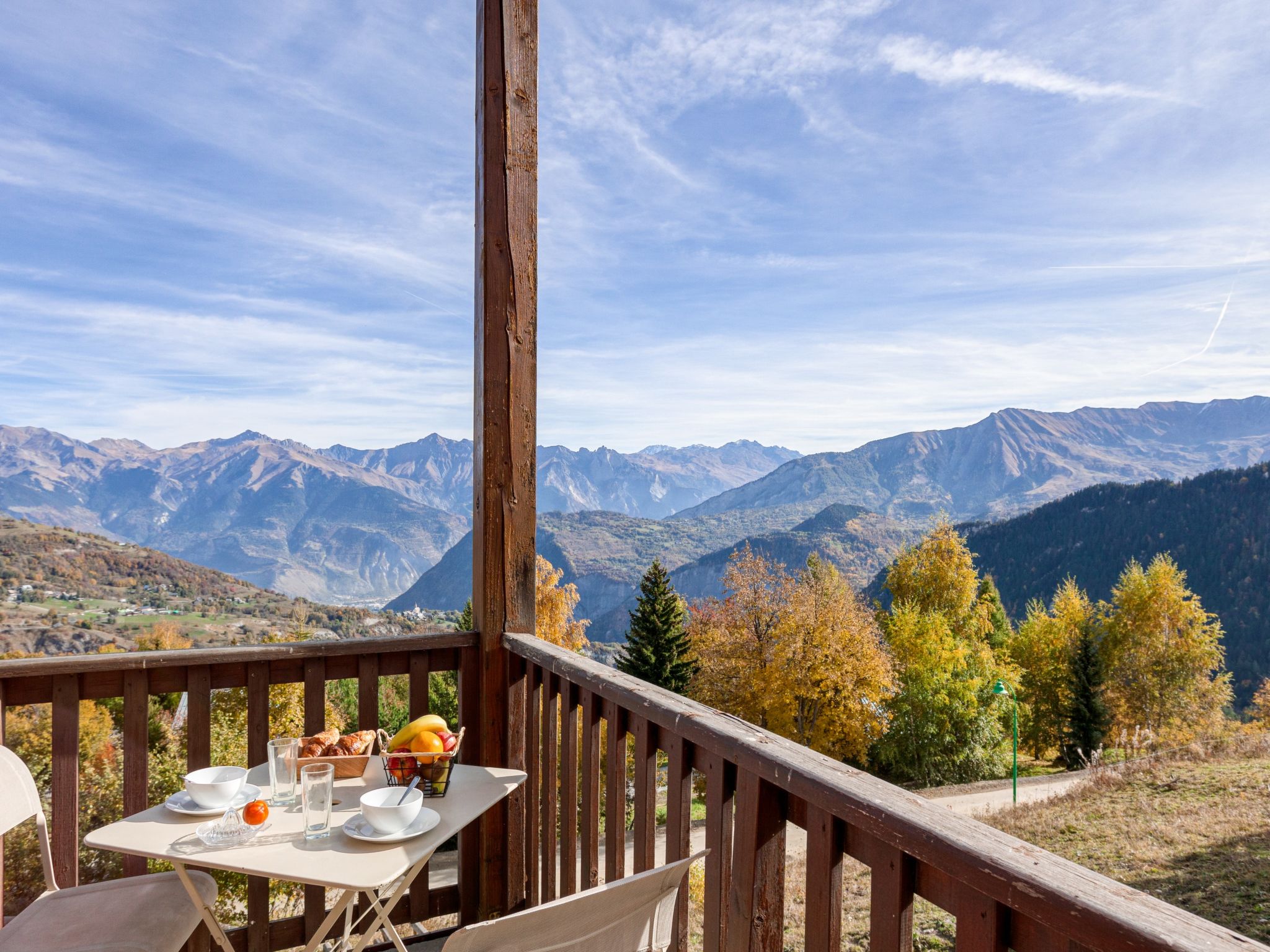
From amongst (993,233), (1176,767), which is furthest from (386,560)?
(1176,767)

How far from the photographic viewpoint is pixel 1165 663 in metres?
26.1

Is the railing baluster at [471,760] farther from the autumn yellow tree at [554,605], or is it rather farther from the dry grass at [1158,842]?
the autumn yellow tree at [554,605]

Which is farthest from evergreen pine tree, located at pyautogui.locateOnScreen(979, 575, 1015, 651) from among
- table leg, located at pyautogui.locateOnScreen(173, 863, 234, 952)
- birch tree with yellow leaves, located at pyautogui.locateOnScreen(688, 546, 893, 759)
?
table leg, located at pyautogui.locateOnScreen(173, 863, 234, 952)

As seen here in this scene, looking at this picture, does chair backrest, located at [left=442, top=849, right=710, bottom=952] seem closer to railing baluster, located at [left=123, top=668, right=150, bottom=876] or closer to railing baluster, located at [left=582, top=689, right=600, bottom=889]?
railing baluster, located at [left=582, top=689, right=600, bottom=889]

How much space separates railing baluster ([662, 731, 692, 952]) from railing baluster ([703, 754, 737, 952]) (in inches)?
2.8

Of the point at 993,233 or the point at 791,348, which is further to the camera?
the point at 791,348

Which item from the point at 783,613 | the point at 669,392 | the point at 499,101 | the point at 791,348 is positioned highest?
the point at 791,348

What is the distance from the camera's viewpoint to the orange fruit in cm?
158

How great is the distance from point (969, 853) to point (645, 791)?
0.82 m

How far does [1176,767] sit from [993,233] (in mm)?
61496

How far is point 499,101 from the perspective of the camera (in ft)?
7.38

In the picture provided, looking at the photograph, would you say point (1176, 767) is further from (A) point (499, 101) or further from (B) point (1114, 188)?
(B) point (1114, 188)

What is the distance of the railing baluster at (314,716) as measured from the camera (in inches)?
84.0

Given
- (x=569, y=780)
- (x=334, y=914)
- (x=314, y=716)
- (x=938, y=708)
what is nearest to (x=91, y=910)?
(x=334, y=914)
